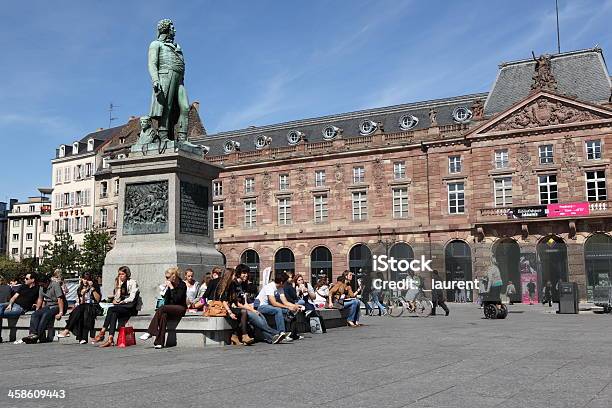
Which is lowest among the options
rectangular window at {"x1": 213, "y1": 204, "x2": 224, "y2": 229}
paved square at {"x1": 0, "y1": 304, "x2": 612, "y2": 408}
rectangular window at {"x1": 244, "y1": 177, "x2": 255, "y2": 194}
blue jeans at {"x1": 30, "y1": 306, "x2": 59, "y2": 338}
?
paved square at {"x1": 0, "y1": 304, "x2": 612, "y2": 408}

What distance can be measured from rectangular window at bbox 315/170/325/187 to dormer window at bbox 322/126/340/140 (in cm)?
351

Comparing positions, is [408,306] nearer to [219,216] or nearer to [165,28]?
[165,28]

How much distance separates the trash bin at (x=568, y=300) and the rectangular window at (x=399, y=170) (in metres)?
25.6

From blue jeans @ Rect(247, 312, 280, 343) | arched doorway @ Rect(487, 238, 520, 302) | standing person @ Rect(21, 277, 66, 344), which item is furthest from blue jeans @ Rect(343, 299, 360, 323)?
arched doorway @ Rect(487, 238, 520, 302)

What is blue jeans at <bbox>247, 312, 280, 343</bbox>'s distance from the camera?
12.5 m

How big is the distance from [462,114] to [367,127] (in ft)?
28.3

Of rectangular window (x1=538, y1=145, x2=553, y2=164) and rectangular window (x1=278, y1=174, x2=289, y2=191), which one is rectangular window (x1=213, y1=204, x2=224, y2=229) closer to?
rectangular window (x1=278, y1=174, x2=289, y2=191)

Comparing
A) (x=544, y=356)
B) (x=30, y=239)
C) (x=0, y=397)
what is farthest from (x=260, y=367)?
(x=30, y=239)

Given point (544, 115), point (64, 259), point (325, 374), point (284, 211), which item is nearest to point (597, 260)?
point (544, 115)

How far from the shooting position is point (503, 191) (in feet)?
163

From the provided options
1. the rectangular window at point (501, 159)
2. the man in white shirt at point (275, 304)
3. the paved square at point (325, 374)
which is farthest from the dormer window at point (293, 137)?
the paved square at point (325, 374)

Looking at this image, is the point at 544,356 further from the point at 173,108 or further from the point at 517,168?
the point at 517,168

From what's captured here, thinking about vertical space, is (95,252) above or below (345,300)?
above

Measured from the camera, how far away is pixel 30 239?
315 feet
